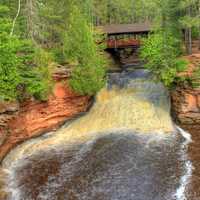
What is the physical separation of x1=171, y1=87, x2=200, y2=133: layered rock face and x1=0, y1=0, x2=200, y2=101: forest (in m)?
0.90

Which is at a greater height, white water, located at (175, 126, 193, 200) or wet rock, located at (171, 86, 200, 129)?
wet rock, located at (171, 86, 200, 129)

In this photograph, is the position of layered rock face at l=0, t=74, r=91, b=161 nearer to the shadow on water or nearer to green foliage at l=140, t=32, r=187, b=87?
the shadow on water

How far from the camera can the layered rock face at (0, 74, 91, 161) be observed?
81.1 ft

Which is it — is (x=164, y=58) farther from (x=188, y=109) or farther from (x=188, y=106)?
(x=188, y=109)

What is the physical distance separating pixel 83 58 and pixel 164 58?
7.46 meters

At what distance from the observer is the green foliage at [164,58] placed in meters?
30.3

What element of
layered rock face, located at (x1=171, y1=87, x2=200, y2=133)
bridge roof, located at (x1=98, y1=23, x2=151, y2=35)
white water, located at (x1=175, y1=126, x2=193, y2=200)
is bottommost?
white water, located at (x1=175, y1=126, x2=193, y2=200)

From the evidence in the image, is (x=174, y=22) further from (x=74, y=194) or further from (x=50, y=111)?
(x=74, y=194)

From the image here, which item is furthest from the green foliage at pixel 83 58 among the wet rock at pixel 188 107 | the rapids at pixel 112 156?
the wet rock at pixel 188 107

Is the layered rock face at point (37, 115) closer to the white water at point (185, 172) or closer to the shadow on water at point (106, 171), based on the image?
the shadow on water at point (106, 171)

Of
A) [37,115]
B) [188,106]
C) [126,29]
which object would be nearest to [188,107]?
[188,106]

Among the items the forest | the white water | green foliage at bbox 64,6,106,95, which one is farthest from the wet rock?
green foliage at bbox 64,6,106,95

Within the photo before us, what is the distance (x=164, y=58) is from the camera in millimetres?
30938

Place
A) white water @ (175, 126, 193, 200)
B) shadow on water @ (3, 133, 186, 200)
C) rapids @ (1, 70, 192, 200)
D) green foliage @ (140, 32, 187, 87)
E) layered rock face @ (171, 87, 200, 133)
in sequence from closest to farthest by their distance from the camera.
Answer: white water @ (175, 126, 193, 200), shadow on water @ (3, 133, 186, 200), rapids @ (1, 70, 192, 200), layered rock face @ (171, 87, 200, 133), green foliage @ (140, 32, 187, 87)
